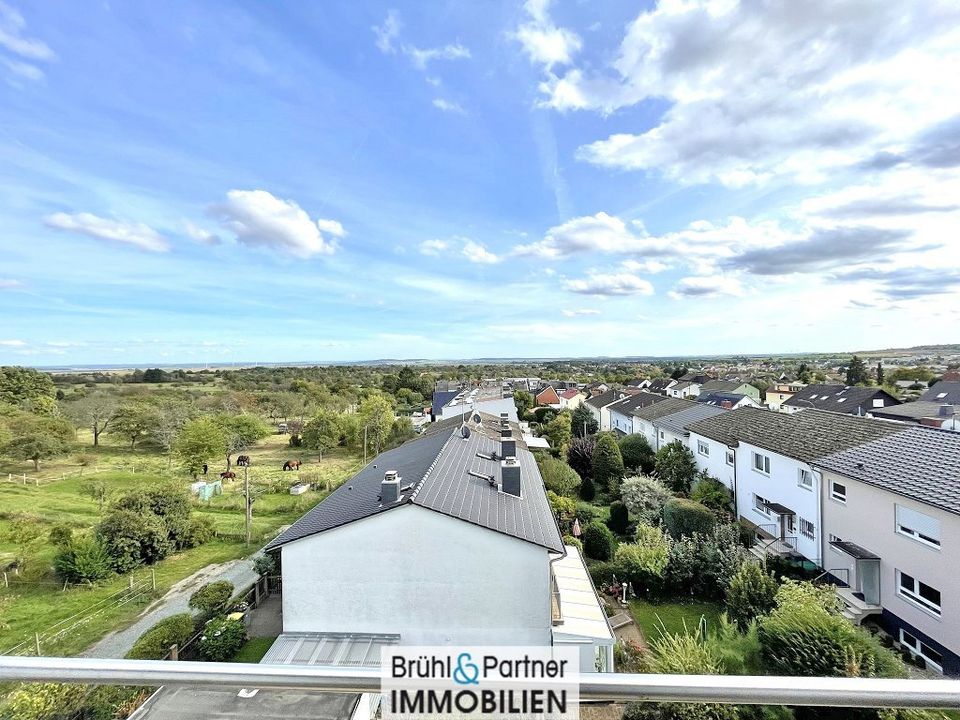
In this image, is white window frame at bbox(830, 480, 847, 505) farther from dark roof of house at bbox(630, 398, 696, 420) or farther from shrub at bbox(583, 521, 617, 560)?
dark roof of house at bbox(630, 398, 696, 420)

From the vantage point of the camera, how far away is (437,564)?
11.4 m

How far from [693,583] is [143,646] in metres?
16.5

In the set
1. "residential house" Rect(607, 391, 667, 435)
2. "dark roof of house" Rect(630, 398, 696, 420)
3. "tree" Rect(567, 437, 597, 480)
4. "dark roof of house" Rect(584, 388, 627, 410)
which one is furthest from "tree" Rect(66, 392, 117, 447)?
"dark roof of house" Rect(630, 398, 696, 420)

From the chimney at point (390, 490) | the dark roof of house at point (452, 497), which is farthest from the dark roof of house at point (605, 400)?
the chimney at point (390, 490)

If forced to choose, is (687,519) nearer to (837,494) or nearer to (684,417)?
(837,494)

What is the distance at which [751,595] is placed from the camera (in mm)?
12359

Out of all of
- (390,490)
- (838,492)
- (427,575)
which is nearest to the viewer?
(427,575)

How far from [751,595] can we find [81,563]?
78.0 ft

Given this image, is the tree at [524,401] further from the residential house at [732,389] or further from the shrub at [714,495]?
the shrub at [714,495]

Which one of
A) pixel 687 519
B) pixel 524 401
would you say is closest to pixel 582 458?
pixel 687 519

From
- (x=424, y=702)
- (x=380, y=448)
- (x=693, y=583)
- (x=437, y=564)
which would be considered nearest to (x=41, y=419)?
(x=380, y=448)

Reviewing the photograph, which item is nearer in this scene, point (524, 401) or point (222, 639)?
point (222, 639)

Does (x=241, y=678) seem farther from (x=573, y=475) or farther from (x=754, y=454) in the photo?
(x=573, y=475)

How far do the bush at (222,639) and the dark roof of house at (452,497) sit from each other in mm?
2765
